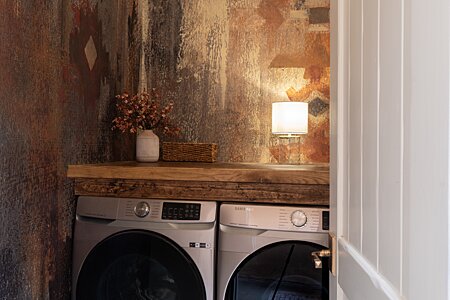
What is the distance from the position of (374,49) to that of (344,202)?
0.36m

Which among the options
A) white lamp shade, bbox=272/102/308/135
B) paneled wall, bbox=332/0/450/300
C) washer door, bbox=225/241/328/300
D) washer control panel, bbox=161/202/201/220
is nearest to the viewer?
paneled wall, bbox=332/0/450/300

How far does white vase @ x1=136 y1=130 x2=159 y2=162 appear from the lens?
2.08 meters

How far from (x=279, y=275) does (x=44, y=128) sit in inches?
39.9

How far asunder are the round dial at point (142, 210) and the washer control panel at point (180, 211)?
0.07 meters

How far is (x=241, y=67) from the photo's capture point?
2348mm

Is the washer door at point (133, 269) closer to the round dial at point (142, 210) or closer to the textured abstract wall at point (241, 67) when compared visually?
the round dial at point (142, 210)

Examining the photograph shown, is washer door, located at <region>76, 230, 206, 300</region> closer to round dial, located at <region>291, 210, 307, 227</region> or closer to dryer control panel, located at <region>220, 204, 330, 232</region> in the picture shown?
dryer control panel, located at <region>220, 204, 330, 232</region>

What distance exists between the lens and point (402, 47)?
1.68 ft

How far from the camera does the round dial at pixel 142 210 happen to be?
158cm

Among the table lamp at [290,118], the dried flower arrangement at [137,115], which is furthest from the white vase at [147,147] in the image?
the table lamp at [290,118]

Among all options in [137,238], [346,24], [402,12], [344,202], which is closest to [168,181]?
→ [137,238]

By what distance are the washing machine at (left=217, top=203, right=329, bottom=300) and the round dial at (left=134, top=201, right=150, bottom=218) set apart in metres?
0.33

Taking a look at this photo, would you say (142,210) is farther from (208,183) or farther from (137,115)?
(137,115)

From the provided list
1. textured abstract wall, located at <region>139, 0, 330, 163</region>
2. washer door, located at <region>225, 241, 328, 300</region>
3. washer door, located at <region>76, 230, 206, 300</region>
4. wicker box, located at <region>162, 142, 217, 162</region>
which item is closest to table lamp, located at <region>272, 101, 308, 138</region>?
textured abstract wall, located at <region>139, 0, 330, 163</region>
